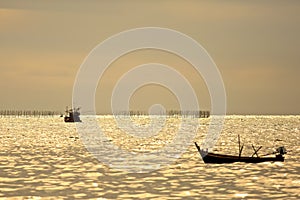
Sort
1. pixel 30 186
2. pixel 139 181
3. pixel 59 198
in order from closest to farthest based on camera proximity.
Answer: pixel 59 198 → pixel 30 186 → pixel 139 181

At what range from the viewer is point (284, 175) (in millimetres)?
75875

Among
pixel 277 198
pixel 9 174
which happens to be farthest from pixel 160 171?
pixel 277 198

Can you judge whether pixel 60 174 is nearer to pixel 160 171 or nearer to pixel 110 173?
pixel 110 173

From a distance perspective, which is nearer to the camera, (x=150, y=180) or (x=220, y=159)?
(x=150, y=180)

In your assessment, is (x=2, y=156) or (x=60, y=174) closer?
(x=60, y=174)

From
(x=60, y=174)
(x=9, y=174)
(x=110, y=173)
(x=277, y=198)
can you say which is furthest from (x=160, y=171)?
(x=277, y=198)

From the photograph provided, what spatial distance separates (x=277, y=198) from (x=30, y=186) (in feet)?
76.8

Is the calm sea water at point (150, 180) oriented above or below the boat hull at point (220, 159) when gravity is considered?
below

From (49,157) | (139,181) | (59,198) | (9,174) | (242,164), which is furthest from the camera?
(49,157)

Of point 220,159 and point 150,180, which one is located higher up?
point 220,159

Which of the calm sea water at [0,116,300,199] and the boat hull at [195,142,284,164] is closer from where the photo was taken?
the calm sea water at [0,116,300,199]

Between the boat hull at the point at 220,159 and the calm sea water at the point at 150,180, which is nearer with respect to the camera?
the calm sea water at the point at 150,180

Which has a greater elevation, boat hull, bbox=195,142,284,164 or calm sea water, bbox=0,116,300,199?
boat hull, bbox=195,142,284,164

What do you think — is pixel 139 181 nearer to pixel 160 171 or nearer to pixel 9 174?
pixel 160 171
